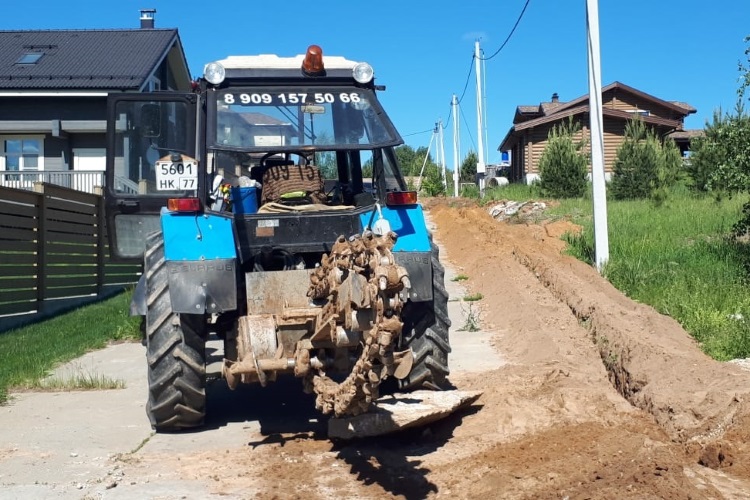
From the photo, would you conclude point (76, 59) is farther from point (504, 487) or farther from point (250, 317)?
point (504, 487)

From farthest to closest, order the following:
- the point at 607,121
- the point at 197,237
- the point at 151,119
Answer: the point at 607,121, the point at 151,119, the point at 197,237

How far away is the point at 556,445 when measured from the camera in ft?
17.9

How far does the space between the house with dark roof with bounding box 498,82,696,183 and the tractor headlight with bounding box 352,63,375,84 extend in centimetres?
3176

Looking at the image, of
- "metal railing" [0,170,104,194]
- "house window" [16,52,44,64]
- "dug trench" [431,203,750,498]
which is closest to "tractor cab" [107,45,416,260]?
"dug trench" [431,203,750,498]

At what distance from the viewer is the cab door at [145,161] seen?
22.2 feet

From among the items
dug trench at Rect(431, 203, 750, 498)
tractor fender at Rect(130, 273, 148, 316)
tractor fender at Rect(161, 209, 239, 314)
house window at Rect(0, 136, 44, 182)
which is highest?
house window at Rect(0, 136, 44, 182)

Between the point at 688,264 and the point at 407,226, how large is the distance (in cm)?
790

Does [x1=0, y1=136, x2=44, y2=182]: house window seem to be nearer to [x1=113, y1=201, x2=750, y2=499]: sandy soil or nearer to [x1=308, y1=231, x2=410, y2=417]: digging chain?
[x1=113, y1=201, x2=750, y2=499]: sandy soil

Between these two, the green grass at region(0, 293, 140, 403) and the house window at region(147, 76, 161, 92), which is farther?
the house window at region(147, 76, 161, 92)

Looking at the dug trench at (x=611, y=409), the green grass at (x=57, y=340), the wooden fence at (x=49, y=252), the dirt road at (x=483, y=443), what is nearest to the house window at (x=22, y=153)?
the wooden fence at (x=49, y=252)

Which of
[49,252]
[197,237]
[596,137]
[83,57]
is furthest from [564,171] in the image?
[197,237]

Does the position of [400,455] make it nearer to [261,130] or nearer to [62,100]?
[261,130]

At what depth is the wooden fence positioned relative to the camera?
1226cm

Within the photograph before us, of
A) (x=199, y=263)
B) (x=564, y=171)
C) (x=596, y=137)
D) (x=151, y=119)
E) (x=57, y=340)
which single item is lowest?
(x=57, y=340)
